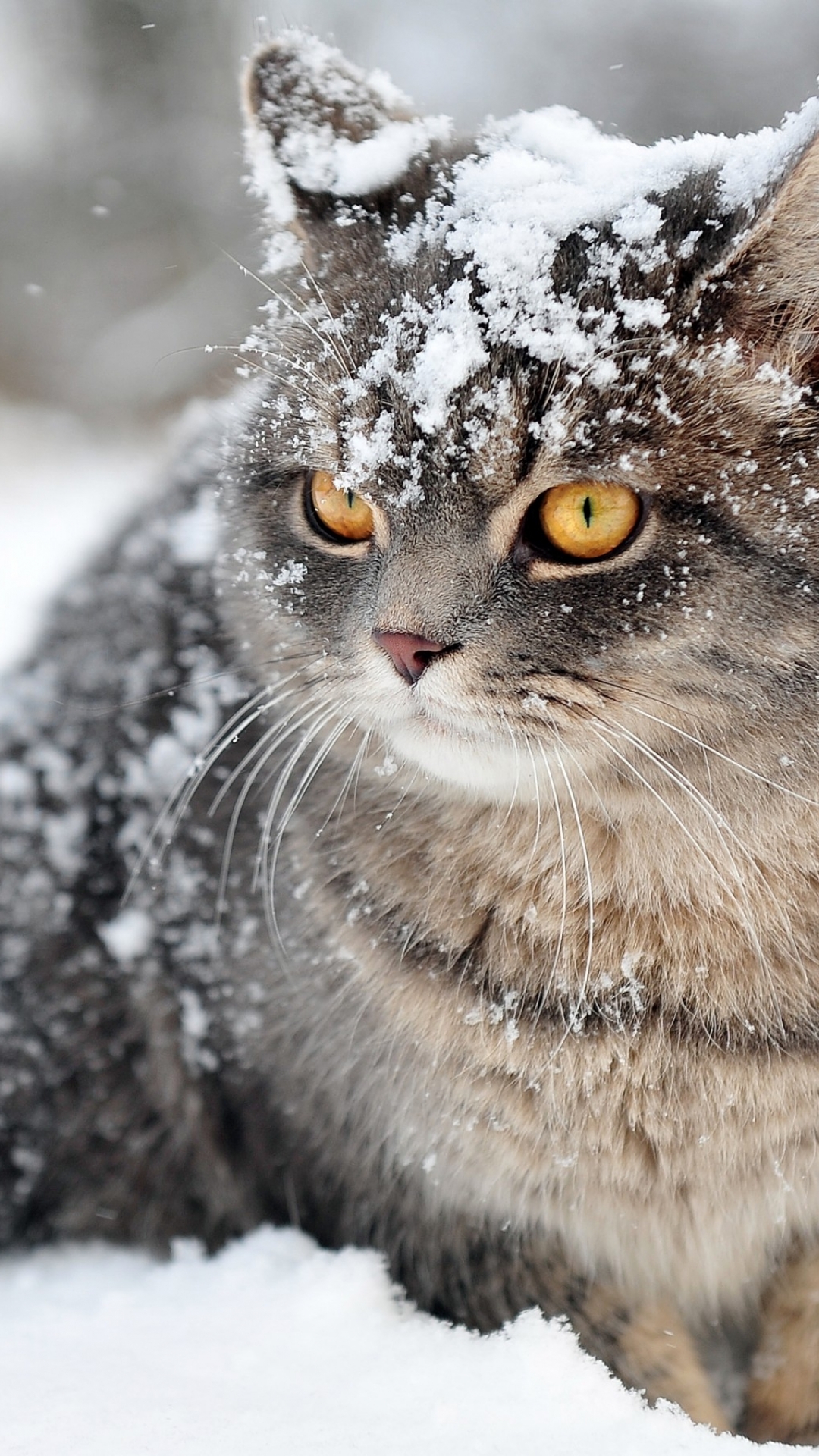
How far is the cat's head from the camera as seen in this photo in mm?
1214

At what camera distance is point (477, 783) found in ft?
4.46

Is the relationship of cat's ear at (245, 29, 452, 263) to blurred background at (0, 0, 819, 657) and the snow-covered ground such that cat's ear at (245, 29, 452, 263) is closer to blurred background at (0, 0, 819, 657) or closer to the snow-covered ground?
the snow-covered ground

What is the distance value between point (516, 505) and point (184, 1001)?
98 centimetres

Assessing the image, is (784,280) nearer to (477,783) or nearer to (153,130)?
(477,783)

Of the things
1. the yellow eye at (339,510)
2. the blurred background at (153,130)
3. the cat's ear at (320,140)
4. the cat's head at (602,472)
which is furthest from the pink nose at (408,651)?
the blurred background at (153,130)

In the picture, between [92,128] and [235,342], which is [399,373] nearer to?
[235,342]

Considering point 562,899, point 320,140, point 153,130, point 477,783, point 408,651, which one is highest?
point 153,130

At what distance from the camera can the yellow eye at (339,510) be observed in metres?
1.37

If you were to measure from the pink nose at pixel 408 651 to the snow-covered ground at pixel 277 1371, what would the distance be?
759 mm

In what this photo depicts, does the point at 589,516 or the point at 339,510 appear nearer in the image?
the point at 589,516

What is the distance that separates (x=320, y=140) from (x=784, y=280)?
0.73 metres

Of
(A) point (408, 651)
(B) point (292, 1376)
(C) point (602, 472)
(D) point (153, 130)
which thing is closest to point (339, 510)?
(A) point (408, 651)

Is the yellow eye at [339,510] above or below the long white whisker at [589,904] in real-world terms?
above

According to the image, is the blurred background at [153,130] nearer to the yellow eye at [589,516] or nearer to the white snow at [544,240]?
the white snow at [544,240]
